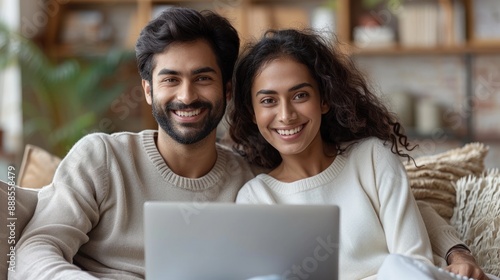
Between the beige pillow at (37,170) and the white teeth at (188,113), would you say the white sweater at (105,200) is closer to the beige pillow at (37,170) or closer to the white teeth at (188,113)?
the white teeth at (188,113)

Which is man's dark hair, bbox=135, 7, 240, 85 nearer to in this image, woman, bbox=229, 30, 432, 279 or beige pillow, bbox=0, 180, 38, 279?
woman, bbox=229, 30, 432, 279

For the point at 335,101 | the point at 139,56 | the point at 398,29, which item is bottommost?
the point at 398,29

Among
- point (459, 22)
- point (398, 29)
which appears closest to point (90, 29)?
point (398, 29)

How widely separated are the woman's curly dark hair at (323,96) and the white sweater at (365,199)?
74mm

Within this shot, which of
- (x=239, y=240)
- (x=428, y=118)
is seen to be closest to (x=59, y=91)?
(x=428, y=118)

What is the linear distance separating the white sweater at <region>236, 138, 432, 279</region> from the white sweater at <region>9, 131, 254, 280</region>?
16 cm

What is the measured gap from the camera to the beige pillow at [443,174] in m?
2.15

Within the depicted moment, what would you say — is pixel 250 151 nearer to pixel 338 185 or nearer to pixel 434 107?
pixel 338 185

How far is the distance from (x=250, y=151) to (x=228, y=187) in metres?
0.16

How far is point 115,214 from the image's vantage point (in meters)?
1.90

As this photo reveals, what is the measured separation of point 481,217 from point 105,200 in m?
1.02

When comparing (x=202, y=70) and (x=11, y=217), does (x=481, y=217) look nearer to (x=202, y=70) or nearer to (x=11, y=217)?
(x=202, y=70)

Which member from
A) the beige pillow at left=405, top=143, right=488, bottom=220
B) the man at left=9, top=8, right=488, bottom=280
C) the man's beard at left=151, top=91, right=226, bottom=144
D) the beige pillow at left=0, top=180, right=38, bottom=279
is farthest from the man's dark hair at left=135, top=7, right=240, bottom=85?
the beige pillow at left=405, top=143, right=488, bottom=220

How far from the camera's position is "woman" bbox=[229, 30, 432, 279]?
1855 mm
